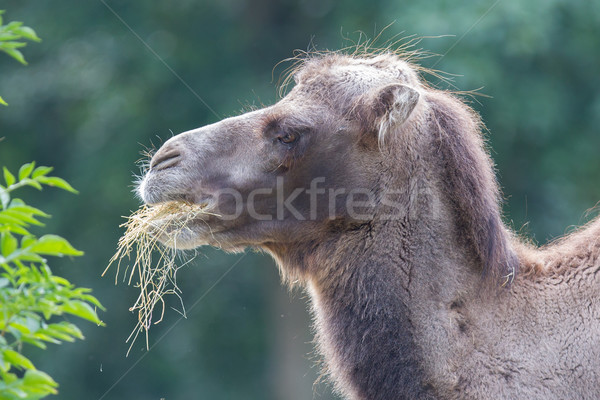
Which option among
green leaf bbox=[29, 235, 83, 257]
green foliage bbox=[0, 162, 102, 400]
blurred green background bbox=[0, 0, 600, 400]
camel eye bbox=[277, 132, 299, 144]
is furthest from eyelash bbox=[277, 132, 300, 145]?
blurred green background bbox=[0, 0, 600, 400]

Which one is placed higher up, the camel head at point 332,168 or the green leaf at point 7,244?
the green leaf at point 7,244

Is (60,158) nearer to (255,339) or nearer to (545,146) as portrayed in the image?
(255,339)

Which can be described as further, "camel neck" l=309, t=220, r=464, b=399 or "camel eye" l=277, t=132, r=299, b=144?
"camel eye" l=277, t=132, r=299, b=144

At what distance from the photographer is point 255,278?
39.4ft

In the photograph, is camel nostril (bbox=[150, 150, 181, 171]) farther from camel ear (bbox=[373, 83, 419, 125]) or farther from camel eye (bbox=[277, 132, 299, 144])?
camel ear (bbox=[373, 83, 419, 125])

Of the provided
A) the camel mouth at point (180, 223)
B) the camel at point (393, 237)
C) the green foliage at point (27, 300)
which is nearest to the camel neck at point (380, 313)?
the camel at point (393, 237)

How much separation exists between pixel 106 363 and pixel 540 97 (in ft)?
25.5

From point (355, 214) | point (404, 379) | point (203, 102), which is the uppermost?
point (203, 102)

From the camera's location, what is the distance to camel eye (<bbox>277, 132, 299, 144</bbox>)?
4125 millimetres

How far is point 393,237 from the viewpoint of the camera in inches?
151

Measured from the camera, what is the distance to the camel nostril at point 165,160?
4074mm

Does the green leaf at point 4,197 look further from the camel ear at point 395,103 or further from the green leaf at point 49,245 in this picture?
the camel ear at point 395,103

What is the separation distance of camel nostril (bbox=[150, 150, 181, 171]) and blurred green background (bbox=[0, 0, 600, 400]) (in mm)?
5703

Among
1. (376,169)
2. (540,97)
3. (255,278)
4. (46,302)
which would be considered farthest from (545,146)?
(46,302)
